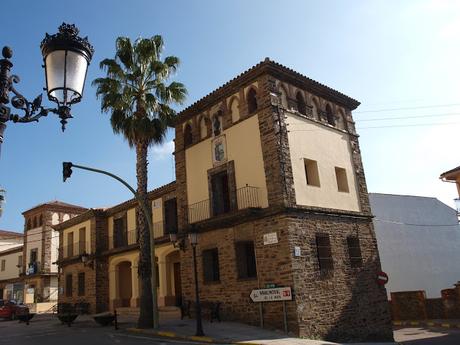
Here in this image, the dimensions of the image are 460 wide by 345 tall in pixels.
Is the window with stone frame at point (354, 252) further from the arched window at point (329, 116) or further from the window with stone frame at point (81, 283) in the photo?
the window with stone frame at point (81, 283)

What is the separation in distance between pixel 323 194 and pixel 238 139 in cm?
408

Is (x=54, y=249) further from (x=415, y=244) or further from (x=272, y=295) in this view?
(x=415, y=244)

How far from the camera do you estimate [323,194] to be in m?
17.7

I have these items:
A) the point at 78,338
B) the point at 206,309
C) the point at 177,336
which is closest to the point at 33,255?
the point at 78,338

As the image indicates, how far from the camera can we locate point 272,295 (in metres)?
15.3

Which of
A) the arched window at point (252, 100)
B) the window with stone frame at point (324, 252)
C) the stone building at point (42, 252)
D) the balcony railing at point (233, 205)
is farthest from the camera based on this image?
the stone building at point (42, 252)

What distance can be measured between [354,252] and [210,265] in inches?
236

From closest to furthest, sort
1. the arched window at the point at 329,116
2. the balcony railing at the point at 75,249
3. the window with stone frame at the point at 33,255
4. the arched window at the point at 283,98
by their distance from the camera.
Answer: the arched window at the point at 283,98 → the arched window at the point at 329,116 → the balcony railing at the point at 75,249 → the window with stone frame at the point at 33,255

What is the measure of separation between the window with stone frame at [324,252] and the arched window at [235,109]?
5857 mm

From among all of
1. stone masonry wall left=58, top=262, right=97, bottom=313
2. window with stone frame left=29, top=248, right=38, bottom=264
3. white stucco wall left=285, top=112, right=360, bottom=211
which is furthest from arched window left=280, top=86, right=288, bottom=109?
window with stone frame left=29, top=248, right=38, bottom=264

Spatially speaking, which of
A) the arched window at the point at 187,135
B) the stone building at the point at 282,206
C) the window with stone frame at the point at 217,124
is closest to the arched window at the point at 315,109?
the stone building at the point at 282,206

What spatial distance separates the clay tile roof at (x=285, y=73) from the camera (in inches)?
680

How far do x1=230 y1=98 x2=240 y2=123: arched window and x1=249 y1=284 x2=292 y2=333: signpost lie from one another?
705 centimetres

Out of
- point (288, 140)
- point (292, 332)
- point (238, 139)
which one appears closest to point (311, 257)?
point (292, 332)
